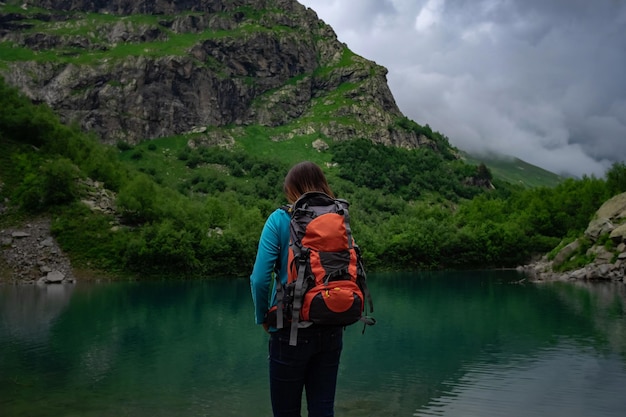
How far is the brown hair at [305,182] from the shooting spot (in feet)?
17.6

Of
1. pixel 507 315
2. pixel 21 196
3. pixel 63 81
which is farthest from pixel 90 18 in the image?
pixel 507 315

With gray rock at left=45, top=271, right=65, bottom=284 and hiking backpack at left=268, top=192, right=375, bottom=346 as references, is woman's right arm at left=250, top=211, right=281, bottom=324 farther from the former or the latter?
gray rock at left=45, top=271, right=65, bottom=284

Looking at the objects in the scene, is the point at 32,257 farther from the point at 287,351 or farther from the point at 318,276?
the point at 318,276

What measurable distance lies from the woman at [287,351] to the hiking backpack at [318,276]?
106 mm

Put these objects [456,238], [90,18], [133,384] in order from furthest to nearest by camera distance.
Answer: [90,18] → [456,238] → [133,384]

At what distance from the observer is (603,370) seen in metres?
15.8

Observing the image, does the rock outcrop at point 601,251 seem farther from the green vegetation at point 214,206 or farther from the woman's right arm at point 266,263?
the woman's right arm at point 266,263

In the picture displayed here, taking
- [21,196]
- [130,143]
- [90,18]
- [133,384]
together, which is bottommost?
[133,384]

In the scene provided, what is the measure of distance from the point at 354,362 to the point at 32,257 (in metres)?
53.1

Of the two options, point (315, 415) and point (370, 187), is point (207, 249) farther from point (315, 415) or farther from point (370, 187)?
point (370, 187)

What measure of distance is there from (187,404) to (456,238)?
86443 mm

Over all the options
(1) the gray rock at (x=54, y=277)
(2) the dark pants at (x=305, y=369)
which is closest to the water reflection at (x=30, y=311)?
(1) the gray rock at (x=54, y=277)

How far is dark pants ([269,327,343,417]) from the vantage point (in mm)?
4762

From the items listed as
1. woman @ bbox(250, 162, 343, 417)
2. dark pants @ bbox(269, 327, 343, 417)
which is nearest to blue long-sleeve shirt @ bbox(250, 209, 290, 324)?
woman @ bbox(250, 162, 343, 417)
